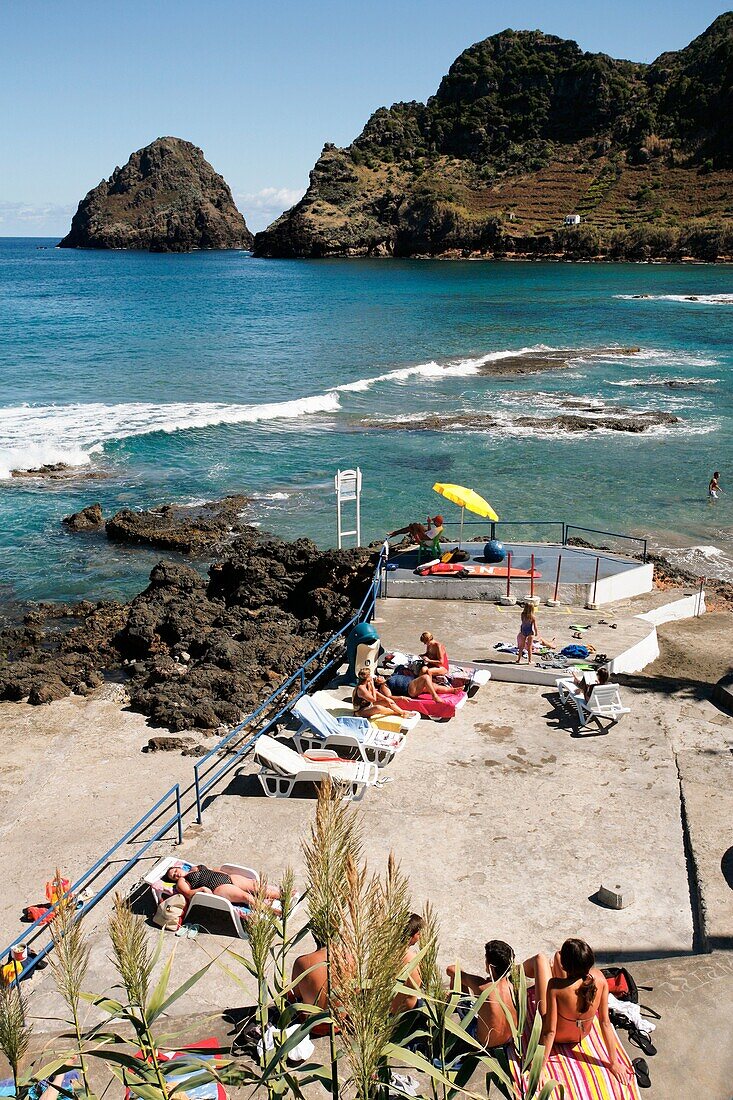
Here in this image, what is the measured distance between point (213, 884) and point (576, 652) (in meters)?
6.90

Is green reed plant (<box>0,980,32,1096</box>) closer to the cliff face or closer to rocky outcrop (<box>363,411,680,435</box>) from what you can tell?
rocky outcrop (<box>363,411,680,435</box>)

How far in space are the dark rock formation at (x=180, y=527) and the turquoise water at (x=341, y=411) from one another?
715 millimetres

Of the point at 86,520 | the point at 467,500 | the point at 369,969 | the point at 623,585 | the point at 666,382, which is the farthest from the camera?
the point at 666,382

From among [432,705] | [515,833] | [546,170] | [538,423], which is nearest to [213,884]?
[515,833]

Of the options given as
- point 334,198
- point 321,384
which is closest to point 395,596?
point 321,384

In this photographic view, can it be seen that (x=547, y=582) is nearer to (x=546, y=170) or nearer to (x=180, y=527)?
(x=180, y=527)

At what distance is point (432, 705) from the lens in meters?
12.0

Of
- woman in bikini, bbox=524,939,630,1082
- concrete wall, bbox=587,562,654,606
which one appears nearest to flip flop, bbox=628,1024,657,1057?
woman in bikini, bbox=524,939,630,1082

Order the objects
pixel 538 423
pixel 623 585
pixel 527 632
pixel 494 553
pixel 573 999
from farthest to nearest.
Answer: pixel 538 423
pixel 494 553
pixel 623 585
pixel 527 632
pixel 573 999

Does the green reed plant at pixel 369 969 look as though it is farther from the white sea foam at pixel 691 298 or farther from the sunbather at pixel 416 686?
the white sea foam at pixel 691 298

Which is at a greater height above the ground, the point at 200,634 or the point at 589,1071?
the point at 589,1071

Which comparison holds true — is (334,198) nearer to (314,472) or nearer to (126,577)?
(314,472)

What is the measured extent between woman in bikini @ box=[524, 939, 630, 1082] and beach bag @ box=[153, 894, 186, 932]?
3.63m

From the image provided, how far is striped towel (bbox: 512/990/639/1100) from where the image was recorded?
18.9 ft
